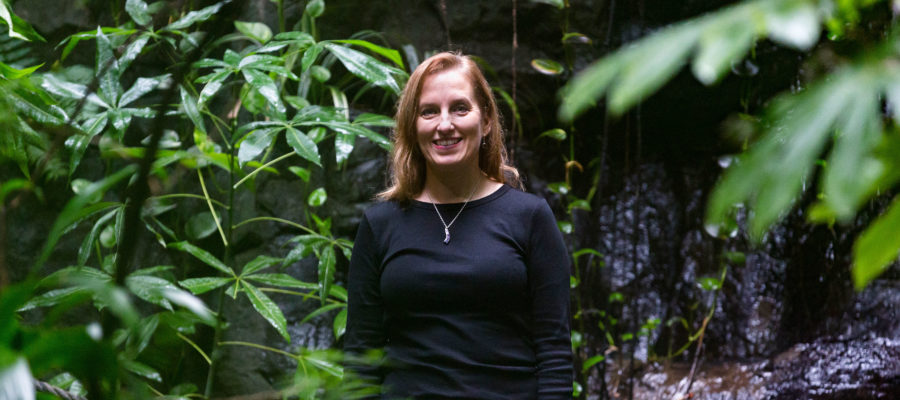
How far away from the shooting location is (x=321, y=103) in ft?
7.33

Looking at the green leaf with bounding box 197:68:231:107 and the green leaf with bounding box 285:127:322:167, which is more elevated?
the green leaf with bounding box 197:68:231:107

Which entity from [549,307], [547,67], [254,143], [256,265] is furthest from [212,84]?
[547,67]

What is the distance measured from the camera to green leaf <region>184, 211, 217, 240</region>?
2.17 meters

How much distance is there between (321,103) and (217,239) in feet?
1.82

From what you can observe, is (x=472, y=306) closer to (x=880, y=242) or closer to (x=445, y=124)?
(x=445, y=124)

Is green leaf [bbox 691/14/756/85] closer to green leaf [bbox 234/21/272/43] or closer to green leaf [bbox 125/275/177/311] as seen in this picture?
green leaf [bbox 125/275/177/311]

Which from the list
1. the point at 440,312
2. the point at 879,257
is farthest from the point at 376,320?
the point at 879,257

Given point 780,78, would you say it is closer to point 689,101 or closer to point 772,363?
point 689,101

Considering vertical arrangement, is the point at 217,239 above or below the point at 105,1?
below

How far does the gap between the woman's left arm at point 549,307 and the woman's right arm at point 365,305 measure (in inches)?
11.8

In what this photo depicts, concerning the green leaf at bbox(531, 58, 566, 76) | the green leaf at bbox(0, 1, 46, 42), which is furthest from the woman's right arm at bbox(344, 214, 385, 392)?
the green leaf at bbox(531, 58, 566, 76)

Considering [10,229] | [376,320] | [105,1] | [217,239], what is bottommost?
[10,229]

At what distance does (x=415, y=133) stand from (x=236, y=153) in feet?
2.86

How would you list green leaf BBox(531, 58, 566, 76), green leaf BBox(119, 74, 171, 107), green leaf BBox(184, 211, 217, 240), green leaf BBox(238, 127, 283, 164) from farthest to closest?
green leaf BBox(531, 58, 566, 76) → green leaf BBox(184, 211, 217, 240) → green leaf BBox(119, 74, 171, 107) → green leaf BBox(238, 127, 283, 164)
